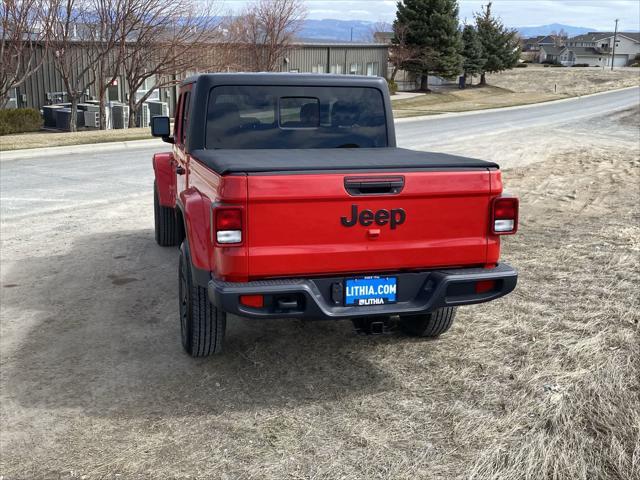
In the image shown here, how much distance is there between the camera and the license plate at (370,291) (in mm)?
4387

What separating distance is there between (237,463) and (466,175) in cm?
227

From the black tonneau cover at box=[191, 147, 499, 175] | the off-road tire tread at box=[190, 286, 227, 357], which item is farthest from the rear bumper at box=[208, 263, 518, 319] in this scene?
the black tonneau cover at box=[191, 147, 499, 175]

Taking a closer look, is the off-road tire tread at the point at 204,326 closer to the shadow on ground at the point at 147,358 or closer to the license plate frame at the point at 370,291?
the shadow on ground at the point at 147,358

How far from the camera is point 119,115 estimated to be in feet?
97.5

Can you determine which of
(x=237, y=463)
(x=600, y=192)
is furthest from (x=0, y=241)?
(x=600, y=192)

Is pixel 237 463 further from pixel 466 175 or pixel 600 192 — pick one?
pixel 600 192

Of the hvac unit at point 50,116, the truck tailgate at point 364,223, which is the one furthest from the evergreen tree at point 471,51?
the truck tailgate at point 364,223

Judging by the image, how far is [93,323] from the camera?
19.3ft

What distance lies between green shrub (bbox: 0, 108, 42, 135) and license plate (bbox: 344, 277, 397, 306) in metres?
24.9

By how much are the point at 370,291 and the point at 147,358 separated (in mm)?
1850

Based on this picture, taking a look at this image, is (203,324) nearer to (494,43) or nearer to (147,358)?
(147,358)

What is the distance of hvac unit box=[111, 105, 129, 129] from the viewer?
29.5m

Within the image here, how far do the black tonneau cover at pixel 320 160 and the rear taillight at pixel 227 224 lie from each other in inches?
8.9

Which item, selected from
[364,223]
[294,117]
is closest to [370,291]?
[364,223]
